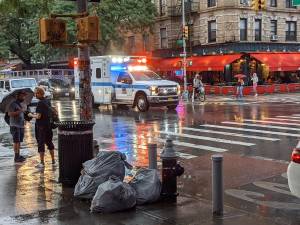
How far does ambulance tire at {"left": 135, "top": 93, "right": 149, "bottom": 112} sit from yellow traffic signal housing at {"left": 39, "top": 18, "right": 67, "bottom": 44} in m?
16.4

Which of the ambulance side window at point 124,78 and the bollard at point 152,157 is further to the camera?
the ambulance side window at point 124,78

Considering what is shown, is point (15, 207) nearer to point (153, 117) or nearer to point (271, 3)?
point (153, 117)

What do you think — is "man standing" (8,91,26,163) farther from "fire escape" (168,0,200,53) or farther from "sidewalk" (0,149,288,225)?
"fire escape" (168,0,200,53)

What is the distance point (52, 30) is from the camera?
952cm

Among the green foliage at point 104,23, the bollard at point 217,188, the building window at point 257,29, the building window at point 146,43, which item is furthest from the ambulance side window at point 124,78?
the building window at point 146,43

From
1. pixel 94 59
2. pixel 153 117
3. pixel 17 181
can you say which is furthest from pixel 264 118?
pixel 17 181

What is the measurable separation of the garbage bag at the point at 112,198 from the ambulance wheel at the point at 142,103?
18.5 meters

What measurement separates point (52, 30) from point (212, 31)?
36429 mm

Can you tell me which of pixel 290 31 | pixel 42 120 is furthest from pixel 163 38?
pixel 42 120

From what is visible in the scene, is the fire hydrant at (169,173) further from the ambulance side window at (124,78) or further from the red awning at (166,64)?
the red awning at (166,64)

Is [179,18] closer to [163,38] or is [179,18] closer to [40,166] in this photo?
[163,38]

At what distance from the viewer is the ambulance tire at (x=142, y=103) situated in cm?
2603

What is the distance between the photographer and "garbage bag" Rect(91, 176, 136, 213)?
7277mm

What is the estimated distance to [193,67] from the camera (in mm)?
44375
